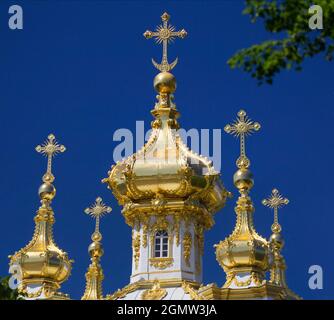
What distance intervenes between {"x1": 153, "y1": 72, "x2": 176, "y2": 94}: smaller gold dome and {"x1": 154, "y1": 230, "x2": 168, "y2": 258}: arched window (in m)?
4.87

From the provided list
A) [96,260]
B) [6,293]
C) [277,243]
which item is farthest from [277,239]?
[6,293]

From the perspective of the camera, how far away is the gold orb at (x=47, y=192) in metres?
33.1

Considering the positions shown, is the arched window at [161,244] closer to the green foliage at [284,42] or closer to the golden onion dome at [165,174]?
the golden onion dome at [165,174]

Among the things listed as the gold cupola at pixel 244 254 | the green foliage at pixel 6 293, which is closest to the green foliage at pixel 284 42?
the green foliage at pixel 6 293

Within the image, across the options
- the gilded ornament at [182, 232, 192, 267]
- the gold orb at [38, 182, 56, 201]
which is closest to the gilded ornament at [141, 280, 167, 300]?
the gilded ornament at [182, 232, 192, 267]

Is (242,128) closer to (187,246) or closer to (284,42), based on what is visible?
(187,246)

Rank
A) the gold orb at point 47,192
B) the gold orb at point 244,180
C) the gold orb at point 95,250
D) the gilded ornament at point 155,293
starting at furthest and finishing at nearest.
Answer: the gold orb at point 47,192, the gold orb at point 95,250, the gold orb at point 244,180, the gilded ornament at point 155,293

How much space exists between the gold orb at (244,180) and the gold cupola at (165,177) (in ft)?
2.61

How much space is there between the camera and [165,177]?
104ft

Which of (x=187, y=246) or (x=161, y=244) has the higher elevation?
(x=161, y=244)

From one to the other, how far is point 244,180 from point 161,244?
3243 mm

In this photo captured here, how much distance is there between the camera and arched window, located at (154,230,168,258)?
1246 inches
